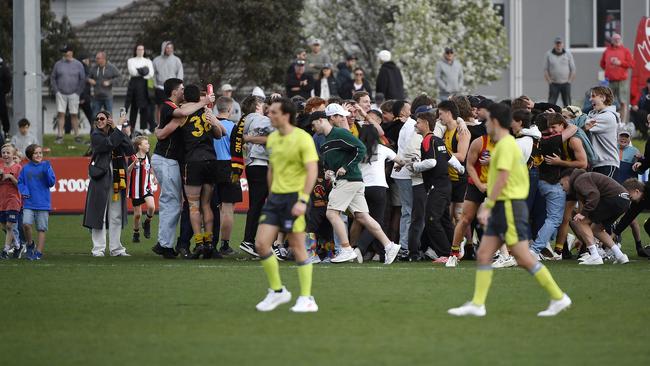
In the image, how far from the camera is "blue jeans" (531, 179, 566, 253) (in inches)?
655

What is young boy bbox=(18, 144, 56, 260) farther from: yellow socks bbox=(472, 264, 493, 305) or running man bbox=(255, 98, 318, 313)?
yellow socks bbox=(472, 264, 493, 305)

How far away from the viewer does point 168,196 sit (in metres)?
17.4

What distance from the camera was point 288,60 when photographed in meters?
43.5

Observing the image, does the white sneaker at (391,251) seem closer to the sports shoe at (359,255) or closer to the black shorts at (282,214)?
the sports shoe at (359,255)

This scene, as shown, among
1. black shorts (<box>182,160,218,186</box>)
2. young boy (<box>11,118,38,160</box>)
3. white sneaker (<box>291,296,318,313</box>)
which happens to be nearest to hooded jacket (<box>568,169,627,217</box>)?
black shorts (<box>182,160,218,186</box>)

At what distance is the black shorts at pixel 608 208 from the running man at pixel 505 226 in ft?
15.5

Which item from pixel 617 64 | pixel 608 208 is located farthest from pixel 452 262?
pixel 617 64

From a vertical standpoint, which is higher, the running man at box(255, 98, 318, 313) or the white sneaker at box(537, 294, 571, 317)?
the running man at box(255, 98, 318, 313)

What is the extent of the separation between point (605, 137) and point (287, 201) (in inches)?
270

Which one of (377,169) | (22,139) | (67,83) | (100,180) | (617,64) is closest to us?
(377,169)

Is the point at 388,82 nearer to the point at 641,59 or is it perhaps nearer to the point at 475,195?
the point at 641,59

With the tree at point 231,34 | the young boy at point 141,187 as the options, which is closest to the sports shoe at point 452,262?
the young boy at point 141,187

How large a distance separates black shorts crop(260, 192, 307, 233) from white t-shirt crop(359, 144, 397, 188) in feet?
15.4

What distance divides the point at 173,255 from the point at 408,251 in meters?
3.22
